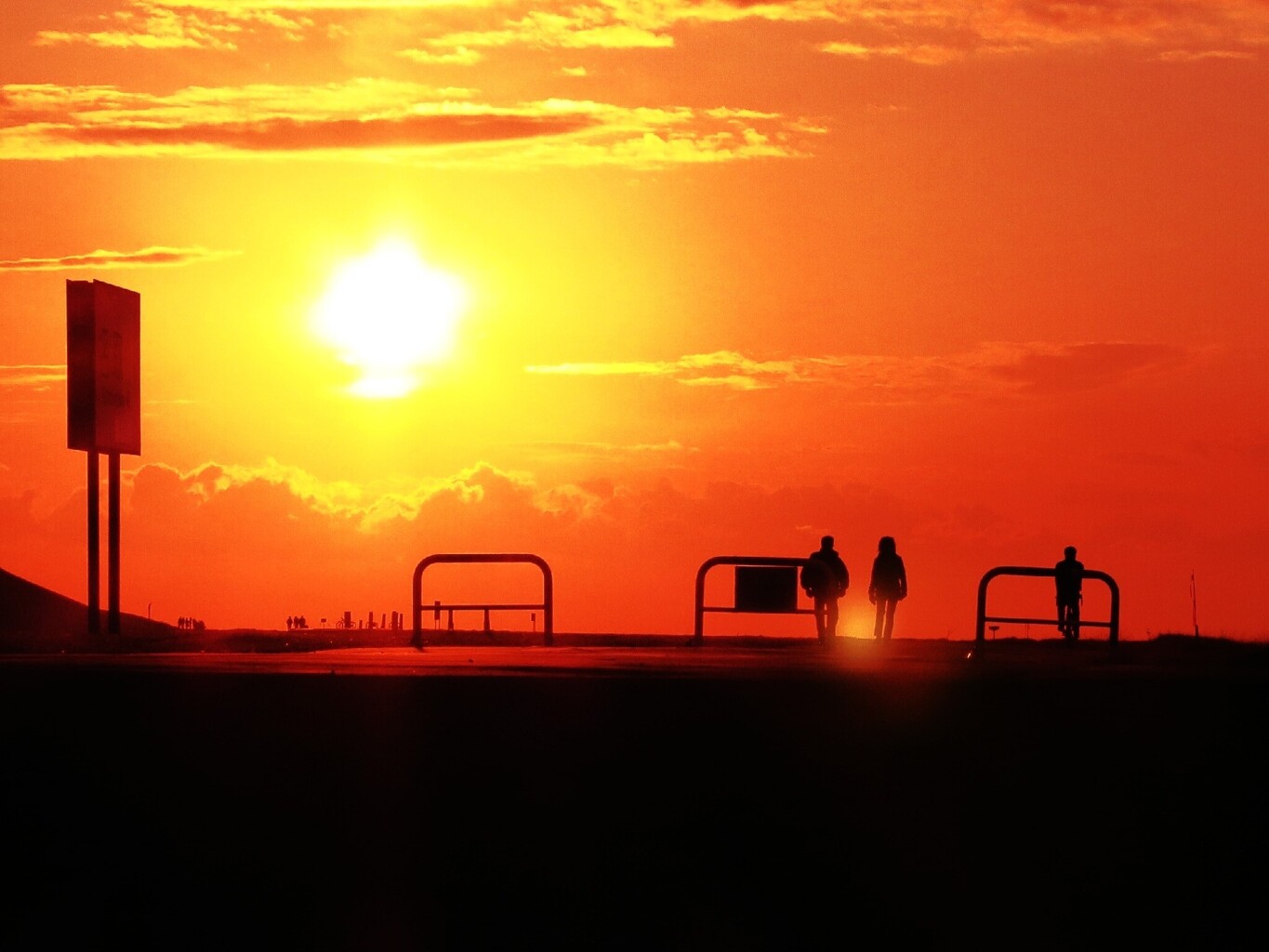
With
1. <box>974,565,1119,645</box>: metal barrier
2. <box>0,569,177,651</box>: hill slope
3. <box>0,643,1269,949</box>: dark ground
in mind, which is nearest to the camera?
<box>0,643,1269,949</box>: dark ground

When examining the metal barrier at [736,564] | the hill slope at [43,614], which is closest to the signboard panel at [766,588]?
the metal barrier at [736,564]

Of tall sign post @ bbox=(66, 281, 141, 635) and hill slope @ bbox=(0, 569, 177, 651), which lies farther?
hill slope @ bbox=(0, 569, 177, 651)

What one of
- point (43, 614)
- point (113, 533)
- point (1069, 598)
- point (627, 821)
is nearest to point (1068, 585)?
point (1069, 598)

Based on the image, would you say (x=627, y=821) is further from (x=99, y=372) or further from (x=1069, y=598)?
(x=99, y=372)

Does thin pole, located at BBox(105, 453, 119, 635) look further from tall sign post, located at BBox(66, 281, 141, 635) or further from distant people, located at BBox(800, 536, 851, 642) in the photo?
distant people, located at BBox(800, 536, 851, 642)

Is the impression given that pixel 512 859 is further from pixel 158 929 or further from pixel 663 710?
pixel 663 710

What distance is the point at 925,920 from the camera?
23.7 ft

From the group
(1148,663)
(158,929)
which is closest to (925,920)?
(158,929)

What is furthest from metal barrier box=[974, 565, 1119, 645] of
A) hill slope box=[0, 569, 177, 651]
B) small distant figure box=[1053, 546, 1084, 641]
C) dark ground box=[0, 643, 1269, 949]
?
hill slope box=[0, 569, 177, 651]

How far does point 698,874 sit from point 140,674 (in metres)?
11.4

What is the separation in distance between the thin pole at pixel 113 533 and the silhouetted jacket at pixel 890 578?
50.4 ft

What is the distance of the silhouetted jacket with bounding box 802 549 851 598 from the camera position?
102ft

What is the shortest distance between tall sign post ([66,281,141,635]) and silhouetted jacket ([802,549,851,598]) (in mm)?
14121

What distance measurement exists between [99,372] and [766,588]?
14.3 m
